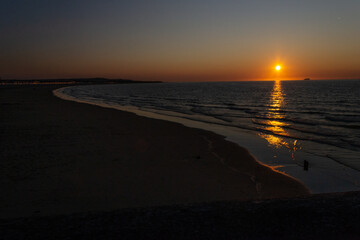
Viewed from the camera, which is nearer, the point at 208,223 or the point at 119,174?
the point at 208,223

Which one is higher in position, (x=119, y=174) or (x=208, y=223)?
(x=208, y=223)

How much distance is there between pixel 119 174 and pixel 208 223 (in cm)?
A: 540

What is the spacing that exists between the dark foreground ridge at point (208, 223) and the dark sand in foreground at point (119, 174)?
3.06 meters

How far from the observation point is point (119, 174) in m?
7.27

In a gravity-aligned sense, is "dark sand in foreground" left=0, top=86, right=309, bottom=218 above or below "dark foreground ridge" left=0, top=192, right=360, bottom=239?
below

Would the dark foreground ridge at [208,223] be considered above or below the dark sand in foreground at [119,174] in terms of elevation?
above

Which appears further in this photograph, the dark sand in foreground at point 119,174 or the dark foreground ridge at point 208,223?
the dark sand in foreground at point 119,174

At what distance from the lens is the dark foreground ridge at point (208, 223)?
2.11m

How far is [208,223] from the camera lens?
2281mm

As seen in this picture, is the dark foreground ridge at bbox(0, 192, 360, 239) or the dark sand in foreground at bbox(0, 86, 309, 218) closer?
the dark foreground ridge at bbox(0, 192, 360, 239)

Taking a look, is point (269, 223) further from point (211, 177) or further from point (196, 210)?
point (211, 177)

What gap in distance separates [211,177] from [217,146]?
13.5 feet

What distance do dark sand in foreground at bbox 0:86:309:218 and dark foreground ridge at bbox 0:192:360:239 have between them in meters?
3.06

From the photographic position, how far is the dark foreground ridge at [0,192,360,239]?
211 cm
